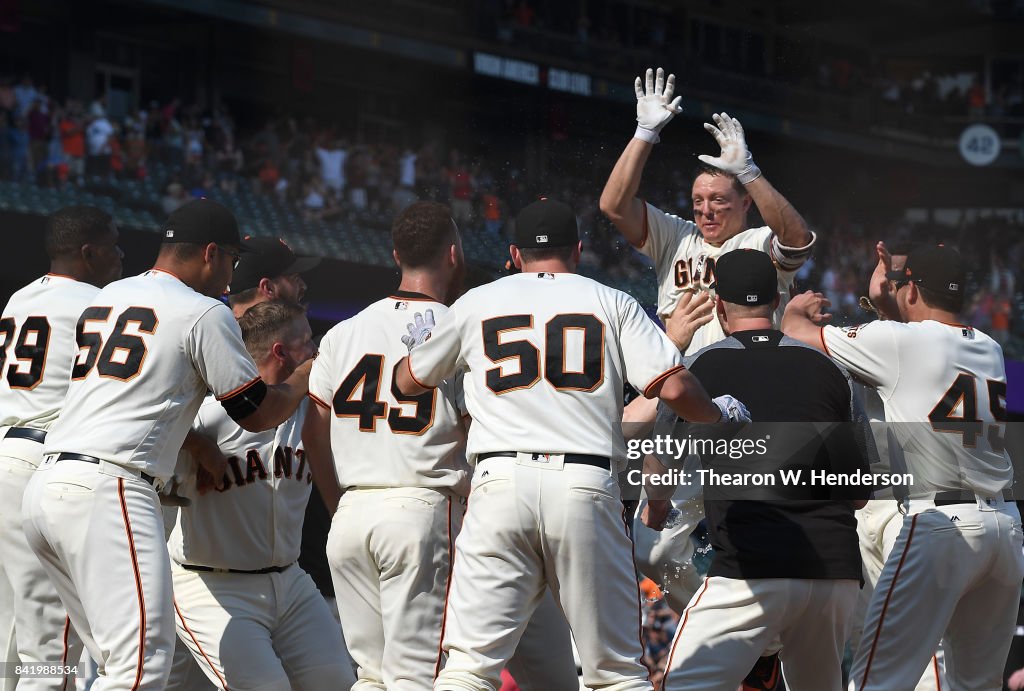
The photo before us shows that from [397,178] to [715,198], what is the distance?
1304cm

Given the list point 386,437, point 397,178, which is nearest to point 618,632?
point 386,437

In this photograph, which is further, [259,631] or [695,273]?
[695,273]

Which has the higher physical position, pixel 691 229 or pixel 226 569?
pixel 691 229

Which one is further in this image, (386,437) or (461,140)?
(461,140)

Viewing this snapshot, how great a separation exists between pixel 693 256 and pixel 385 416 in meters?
2.20

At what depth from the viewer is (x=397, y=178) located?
19.2 metres

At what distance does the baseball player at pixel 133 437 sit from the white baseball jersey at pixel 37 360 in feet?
2.71

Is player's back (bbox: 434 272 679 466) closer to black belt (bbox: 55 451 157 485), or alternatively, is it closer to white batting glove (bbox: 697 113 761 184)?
black belt (bbox: 55 451 157 485)

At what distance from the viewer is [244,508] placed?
5.36 meters

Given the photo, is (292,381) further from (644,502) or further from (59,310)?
(644,502)

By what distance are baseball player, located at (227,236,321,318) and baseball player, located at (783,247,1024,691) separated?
2.38 meters

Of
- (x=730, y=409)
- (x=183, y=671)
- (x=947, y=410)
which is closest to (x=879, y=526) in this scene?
(x=947, y=410)

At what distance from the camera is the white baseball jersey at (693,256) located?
21.0 feet

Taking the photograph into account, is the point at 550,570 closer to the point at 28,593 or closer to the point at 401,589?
the point at 401,589
